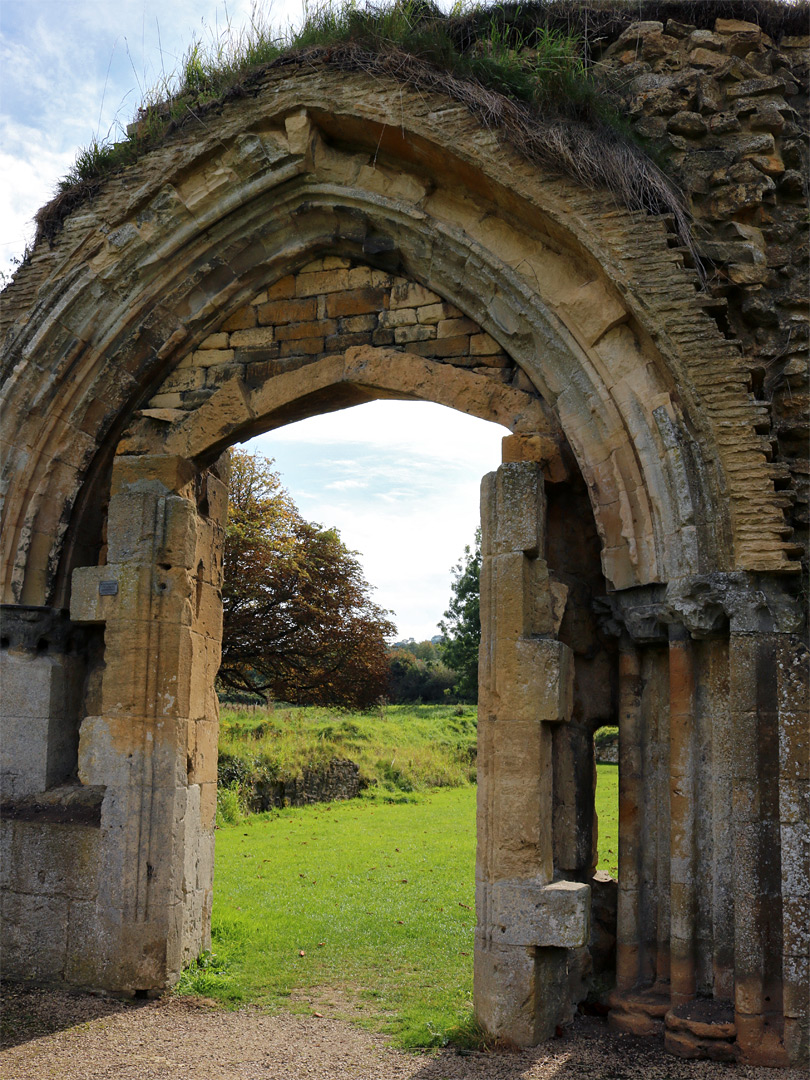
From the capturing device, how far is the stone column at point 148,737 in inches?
220

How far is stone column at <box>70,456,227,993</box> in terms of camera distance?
5.60m

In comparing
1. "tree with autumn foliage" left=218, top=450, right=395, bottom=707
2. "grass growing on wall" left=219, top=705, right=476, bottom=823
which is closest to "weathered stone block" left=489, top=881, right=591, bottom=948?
"grass growing on wall" left=219, top=705, right=476, bottom=823

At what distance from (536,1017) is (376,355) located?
12.9 feet

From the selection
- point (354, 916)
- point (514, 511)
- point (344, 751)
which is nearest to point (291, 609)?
point (344, 751)

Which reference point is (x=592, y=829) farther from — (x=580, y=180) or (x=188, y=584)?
(x=580, y=180)

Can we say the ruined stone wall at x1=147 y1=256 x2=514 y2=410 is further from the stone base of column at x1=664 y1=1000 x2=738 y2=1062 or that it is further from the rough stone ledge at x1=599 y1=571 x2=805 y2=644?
the stone base of column at x1=664 y1=1000 x2=738 y2=1062

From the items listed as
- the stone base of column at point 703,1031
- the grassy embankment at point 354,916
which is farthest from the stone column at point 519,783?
the stone base of column at point 703,1031

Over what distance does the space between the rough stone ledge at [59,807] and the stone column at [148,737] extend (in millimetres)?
200

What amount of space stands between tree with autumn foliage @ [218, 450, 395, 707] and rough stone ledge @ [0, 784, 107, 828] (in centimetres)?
1030

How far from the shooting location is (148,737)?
5.72 metres

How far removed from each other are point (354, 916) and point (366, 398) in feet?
14.0

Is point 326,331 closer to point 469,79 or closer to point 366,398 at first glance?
point 366,398

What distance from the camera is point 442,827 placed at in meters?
11.8

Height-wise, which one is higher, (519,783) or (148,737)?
(148,737)
